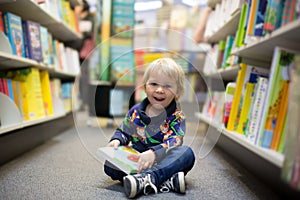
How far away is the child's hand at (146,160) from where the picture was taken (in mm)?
937

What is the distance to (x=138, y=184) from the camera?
93 cm

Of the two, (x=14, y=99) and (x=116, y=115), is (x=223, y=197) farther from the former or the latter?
(x=14, y=99)

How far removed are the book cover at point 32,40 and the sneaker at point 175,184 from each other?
1.16 metres

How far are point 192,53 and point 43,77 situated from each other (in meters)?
1.18

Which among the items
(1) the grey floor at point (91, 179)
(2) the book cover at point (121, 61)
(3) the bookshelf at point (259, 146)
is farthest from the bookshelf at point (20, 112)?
(3) the bookshelf at point (259, 146)

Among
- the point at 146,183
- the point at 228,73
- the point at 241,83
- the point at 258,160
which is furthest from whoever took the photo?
the point at 228,73

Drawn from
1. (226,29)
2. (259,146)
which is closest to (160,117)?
(259,146)

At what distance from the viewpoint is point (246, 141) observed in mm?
1077

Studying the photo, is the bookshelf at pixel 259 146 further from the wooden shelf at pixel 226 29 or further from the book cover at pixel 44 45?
the book cover at pixel 44 45

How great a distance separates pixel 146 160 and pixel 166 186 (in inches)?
6.1

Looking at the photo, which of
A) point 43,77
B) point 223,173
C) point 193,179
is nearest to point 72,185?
point 193,179

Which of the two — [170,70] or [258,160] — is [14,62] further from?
[258,160]

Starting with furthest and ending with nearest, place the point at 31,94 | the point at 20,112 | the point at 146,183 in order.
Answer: the point at 31,94
the point at 20,112
the point at 146,183

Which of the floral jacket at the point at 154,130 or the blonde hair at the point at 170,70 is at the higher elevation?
the blonde hair at the point at 170,70
